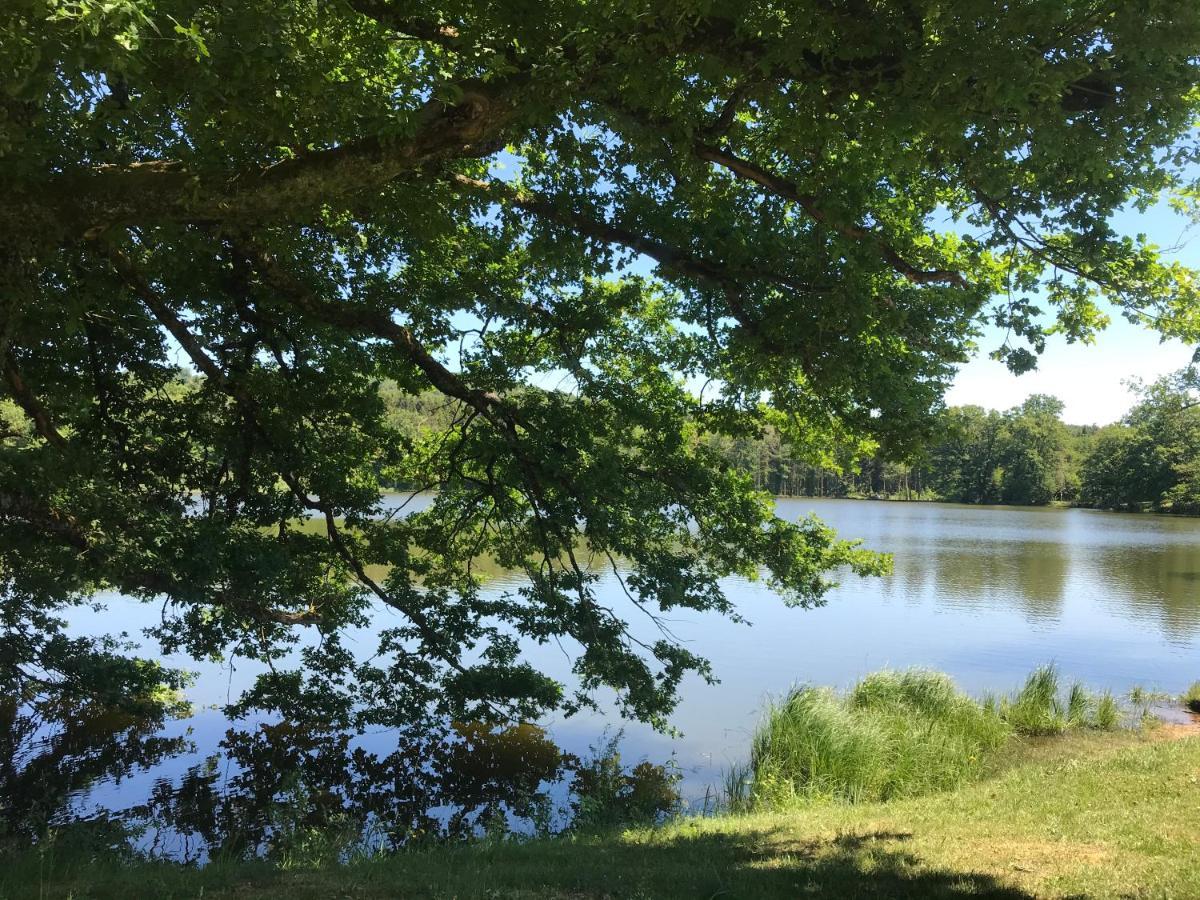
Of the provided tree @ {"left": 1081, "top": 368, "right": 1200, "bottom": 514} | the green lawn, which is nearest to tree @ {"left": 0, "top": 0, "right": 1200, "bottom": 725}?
the green lawn

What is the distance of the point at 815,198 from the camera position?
19.0 feet

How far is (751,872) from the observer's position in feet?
15.1

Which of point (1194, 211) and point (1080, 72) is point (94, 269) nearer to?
point (1080, 72)

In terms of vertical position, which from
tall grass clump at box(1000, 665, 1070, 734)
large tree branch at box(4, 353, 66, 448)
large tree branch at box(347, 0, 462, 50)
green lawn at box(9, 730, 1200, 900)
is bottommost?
tall grass clump at box(1000, 665, 1070, 734)

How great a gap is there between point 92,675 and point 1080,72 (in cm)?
954

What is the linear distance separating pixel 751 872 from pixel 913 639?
44.7 ft

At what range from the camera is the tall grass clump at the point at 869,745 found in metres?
8.99

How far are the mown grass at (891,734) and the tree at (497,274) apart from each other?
6.87 feet

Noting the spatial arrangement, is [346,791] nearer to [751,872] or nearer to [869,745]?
[751,872]

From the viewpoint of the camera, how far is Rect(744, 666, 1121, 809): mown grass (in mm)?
9008

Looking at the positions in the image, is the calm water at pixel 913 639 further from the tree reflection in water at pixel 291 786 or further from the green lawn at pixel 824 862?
the green lawn at pixel 824 862

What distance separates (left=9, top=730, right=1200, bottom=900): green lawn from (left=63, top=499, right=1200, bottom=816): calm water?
11.6 ft

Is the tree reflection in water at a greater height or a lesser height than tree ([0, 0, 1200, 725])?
lesser

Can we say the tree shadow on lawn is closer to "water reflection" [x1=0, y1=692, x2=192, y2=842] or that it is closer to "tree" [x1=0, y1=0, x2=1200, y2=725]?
"tree" [x1=0, y1=0, x2=1200, y2=725]
